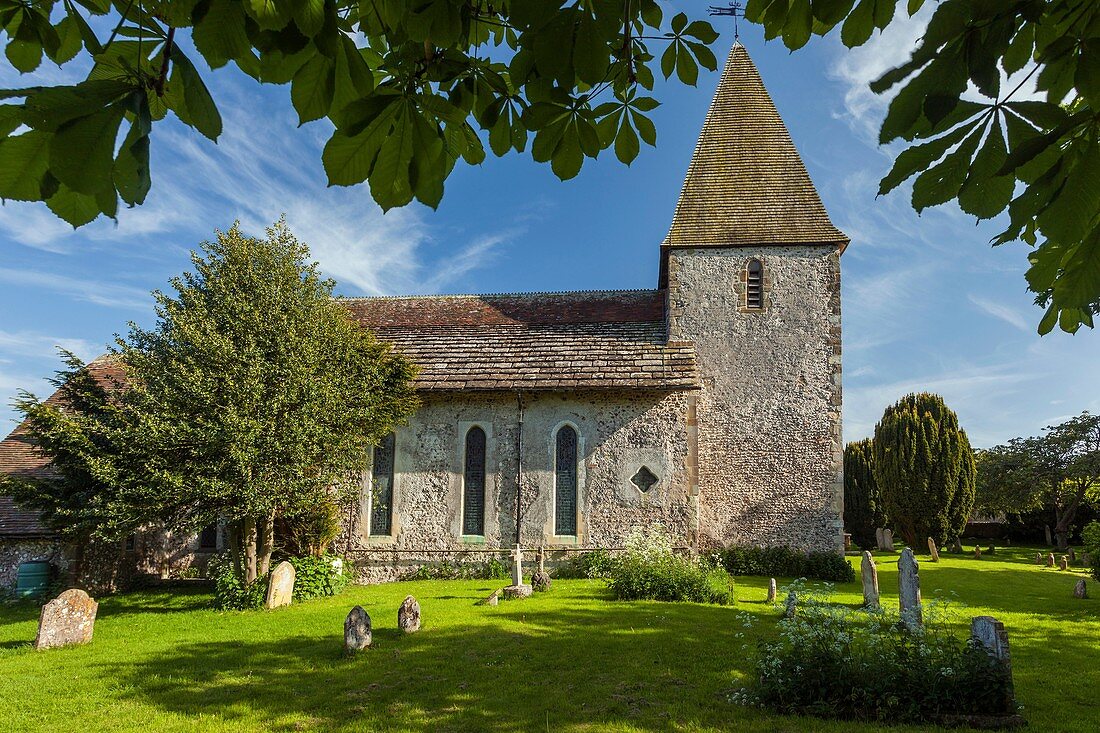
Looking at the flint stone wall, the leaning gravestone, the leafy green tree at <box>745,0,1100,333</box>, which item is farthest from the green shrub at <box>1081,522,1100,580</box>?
the leaning gravestone

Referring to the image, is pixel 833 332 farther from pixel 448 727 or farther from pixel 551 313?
pixel 448 727

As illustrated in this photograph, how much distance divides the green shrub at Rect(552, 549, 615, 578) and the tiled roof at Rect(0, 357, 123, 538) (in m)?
11.1

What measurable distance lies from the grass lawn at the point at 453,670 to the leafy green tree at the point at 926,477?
13.4 meters

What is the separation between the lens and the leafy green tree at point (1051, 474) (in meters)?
28.8

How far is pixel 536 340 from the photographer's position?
56.9ft

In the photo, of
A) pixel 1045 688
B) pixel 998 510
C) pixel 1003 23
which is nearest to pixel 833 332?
pixel 1045 688

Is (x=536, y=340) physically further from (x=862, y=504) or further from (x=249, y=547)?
(x=862, y=504)

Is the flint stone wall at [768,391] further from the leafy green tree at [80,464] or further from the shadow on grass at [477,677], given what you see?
the leafy green tree at [80,464]

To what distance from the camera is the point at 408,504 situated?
1565 cm

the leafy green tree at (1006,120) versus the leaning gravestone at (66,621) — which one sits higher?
the leafy green tree at (1006,120)

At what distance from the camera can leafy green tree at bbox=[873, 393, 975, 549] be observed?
25.1 meters

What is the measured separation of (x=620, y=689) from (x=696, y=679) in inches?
37.1

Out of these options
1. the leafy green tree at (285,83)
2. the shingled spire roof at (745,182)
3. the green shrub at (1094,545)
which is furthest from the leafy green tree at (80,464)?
the green shrub at (1094,545)

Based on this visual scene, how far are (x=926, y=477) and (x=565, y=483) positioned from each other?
57.8 ft
